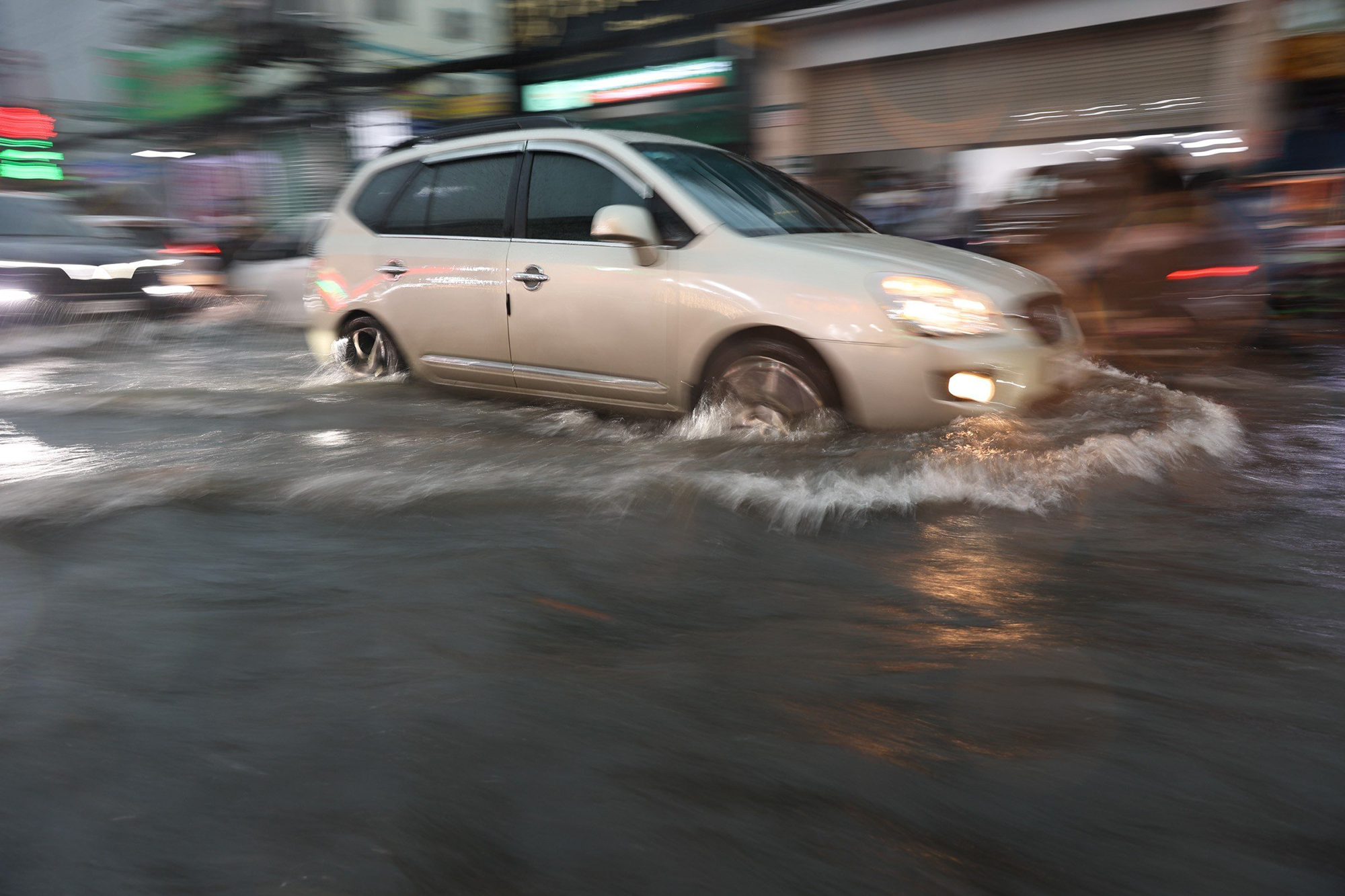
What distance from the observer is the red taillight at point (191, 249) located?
11.7m

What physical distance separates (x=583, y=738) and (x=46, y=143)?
124 ft

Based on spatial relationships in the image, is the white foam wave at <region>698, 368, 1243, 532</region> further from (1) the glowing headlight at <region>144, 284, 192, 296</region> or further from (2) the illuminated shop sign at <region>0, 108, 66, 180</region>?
(2) the illuminated shop sign at <region>0, 108, 66, 180</region>

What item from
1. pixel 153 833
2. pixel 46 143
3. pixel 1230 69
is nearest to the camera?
pixel 153 833

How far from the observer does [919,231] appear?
11.3m

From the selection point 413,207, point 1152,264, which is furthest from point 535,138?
point 1152,264

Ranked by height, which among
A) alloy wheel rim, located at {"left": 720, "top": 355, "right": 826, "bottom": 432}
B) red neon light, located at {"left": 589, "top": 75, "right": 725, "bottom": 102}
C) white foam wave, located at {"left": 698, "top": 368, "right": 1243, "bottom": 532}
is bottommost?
white foam wave, located at {"left": 698, "top": 368, "right": 1243, "bottom": 532}

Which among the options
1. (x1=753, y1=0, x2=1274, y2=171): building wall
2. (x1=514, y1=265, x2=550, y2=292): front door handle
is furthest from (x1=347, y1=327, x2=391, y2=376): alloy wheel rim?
(x1=753, y1=0, x2=1274, y2=171): building wall

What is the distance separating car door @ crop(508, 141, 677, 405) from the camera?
4.79 metres

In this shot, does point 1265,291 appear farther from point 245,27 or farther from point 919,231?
point 245,27

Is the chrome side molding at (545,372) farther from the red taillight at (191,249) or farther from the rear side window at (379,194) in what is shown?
the red taillight at (191,249)

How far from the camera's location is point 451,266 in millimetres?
5531

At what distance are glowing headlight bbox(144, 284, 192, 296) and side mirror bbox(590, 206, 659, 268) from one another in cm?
848

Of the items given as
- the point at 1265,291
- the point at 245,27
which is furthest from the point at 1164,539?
the point at 245,27

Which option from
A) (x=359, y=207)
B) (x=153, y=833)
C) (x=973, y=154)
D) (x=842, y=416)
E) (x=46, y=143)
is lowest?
(x=153, y=833)
